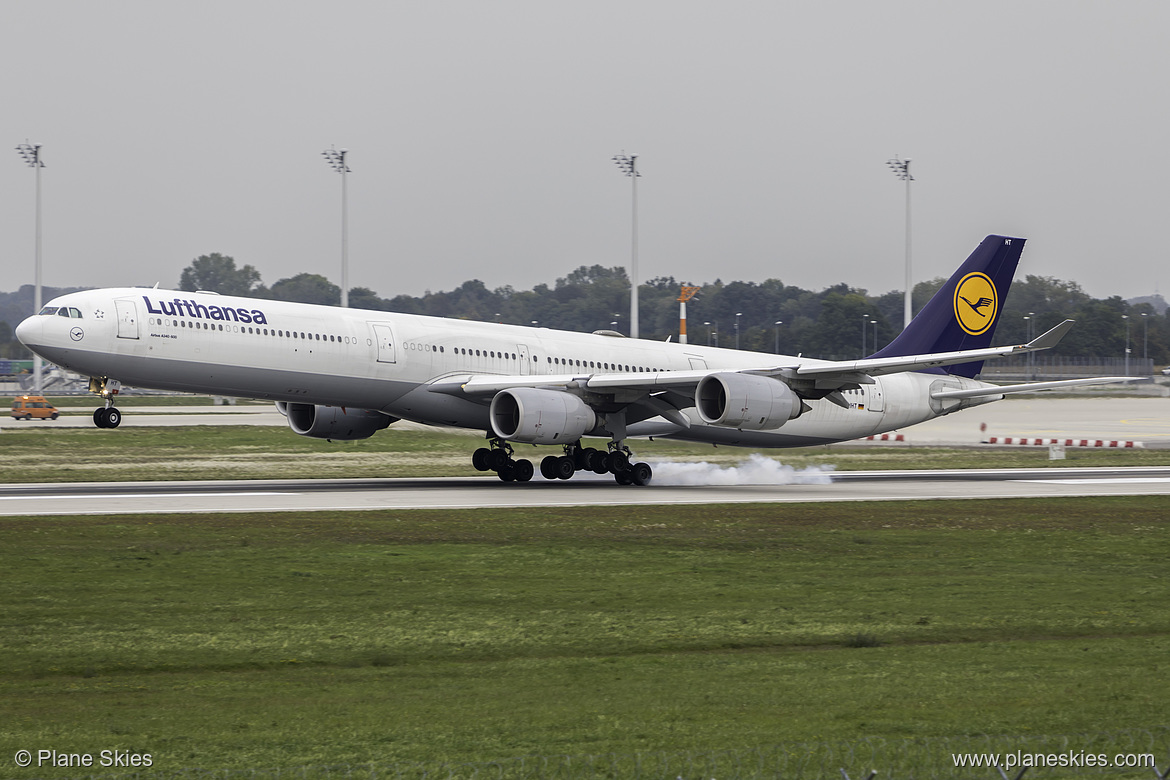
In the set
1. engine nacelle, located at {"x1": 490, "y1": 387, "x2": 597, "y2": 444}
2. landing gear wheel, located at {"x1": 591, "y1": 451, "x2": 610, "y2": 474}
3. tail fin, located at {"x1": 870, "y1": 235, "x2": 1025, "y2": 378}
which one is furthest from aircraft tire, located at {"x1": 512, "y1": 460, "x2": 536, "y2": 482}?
tail fin, located at {"x1": 870, "y1": 235, "x2": 1025, "y2": 378}

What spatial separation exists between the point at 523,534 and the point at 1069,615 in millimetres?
10594

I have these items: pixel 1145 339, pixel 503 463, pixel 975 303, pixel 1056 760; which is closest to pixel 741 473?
pixel 503 463

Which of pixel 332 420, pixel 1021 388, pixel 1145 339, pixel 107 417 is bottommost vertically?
pixel 332 420

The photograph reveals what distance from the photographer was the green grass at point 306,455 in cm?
3959

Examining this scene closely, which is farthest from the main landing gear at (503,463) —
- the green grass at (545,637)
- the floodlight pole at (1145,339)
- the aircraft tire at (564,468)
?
the floodlight pole at (1145,339)

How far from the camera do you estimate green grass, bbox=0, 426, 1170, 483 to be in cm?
3959

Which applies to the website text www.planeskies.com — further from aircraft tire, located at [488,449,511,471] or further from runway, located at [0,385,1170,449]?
runway, located at [0,385,1170,449]

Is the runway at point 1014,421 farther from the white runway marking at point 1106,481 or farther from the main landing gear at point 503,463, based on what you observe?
the white runway marking at point 1106,481

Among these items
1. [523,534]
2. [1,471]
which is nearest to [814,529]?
[523,534]

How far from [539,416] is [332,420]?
7.66 m

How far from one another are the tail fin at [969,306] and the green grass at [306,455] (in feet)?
21.7

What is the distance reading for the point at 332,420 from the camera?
37.0 meters

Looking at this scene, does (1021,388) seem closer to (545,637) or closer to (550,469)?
(550,469)

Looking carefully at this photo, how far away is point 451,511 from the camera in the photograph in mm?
27172
